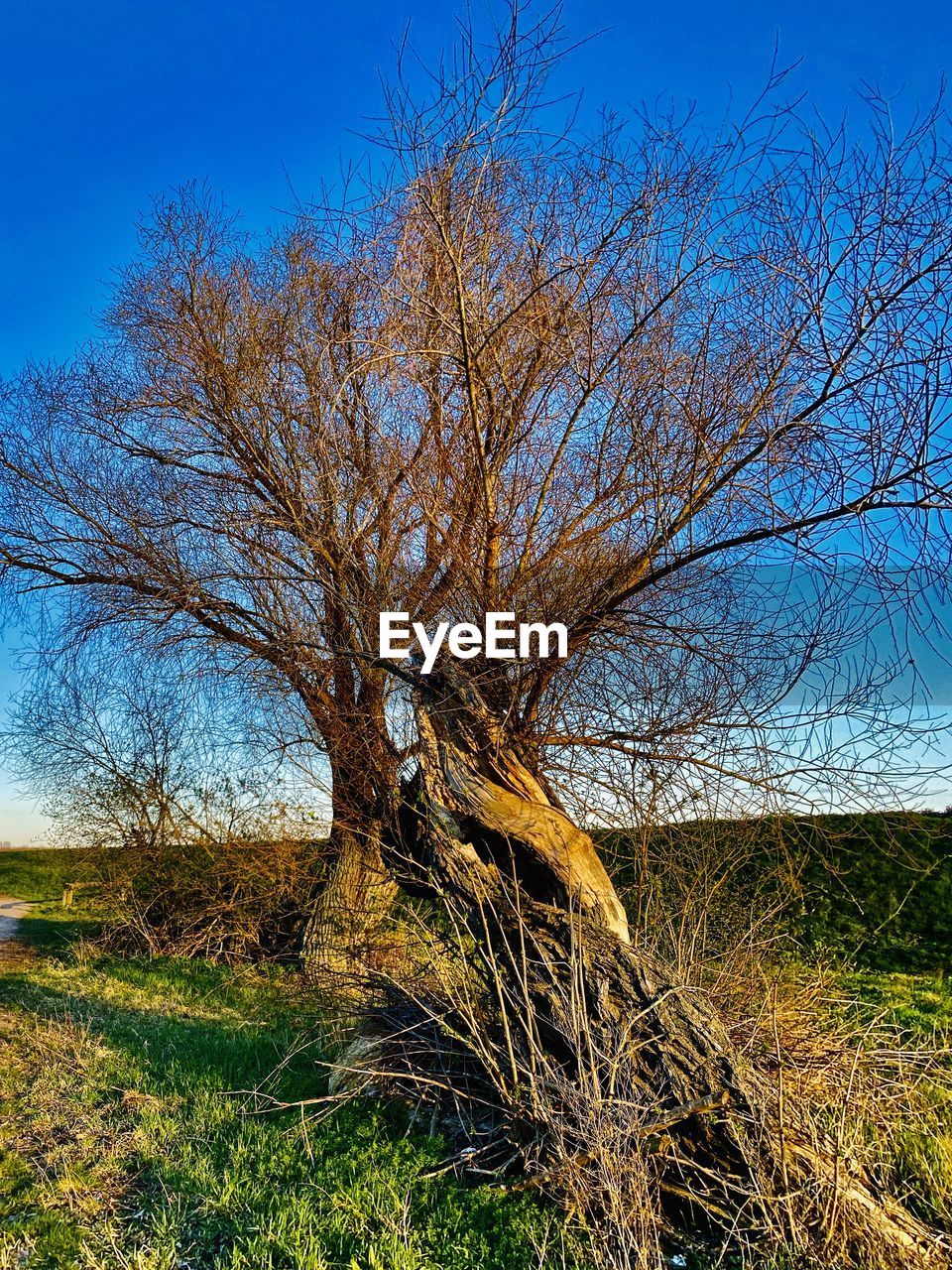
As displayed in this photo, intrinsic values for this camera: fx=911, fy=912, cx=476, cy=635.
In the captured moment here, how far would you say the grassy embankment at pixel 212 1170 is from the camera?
3.72 m

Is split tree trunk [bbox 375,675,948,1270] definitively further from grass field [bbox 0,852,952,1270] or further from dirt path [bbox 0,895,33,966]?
dirt path [bbox 0,895,33,966]

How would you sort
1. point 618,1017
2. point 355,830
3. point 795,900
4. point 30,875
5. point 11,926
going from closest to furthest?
point 618,1017 < point 355,830 < point 795,900 < point 11,926 < point 30,875

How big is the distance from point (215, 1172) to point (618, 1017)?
2.12 metres

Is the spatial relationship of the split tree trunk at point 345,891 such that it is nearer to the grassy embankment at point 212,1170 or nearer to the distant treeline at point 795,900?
the distant treeline at point 795,900

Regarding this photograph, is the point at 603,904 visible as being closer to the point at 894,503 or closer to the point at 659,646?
the point at 659,646

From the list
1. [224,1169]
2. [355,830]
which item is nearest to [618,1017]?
[224,1169]

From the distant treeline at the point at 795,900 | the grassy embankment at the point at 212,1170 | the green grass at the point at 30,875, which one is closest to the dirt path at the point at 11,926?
the green grass at the point at 30,875

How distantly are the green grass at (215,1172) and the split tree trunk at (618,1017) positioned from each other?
60cm

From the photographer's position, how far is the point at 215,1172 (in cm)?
448

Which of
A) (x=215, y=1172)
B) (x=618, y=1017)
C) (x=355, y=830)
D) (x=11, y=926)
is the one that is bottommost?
(x=11, y=926)

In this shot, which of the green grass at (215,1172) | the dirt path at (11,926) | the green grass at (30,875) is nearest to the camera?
the green grass at (215,1172)

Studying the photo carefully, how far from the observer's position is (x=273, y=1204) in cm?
402

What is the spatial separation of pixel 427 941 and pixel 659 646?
228 centimetres

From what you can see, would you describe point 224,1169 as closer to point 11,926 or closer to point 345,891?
point 345,891
